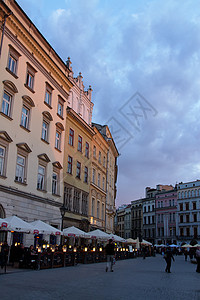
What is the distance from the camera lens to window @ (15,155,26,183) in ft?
74.2

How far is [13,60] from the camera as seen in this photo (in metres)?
22.8

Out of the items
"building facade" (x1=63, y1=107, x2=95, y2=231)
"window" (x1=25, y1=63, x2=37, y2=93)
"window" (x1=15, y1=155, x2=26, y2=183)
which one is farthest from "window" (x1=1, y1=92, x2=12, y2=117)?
"building facade" (x1=63, y1=107, x2=95, y2=231)

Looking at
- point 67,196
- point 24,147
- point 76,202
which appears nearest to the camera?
point 24,147

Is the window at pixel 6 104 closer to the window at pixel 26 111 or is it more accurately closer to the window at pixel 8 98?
the window at pixel 8 98

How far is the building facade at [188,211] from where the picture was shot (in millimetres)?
85375

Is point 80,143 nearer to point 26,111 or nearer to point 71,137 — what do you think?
point 71,137

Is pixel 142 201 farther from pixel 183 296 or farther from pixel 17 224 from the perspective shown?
pixel 183 296

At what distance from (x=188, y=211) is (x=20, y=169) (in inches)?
2869

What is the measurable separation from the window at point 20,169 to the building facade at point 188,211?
69956 millimetres

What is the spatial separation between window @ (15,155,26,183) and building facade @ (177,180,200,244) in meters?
70.0

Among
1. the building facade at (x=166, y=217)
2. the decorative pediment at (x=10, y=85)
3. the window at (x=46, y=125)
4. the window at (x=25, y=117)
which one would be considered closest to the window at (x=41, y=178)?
the window at (x=46, y=125)

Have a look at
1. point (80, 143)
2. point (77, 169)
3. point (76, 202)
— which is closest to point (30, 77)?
point (80, 143)

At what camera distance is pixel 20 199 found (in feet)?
72.7

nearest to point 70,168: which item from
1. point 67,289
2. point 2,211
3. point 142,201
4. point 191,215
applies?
point 2,211
